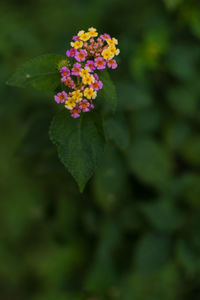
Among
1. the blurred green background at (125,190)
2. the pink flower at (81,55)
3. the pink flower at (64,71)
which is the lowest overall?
the blurred green background at (125,190)

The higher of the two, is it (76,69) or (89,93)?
(76,69)

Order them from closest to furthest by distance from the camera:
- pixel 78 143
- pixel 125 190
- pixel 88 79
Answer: pixel 88 79
pixel 78 143
pixel 125 190

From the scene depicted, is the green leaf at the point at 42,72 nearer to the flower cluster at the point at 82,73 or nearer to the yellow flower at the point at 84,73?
the flower cluster at the point at 82,73

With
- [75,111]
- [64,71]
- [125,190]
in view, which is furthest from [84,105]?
[125,190]

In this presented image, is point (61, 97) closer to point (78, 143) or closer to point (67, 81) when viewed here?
point (67, 81)

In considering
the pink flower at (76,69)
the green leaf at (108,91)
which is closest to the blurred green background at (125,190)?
the green leaf at (108,91)

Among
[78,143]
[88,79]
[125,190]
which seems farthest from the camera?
[125,190]

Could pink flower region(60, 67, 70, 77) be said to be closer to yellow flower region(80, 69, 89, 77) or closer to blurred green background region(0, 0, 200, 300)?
yellow flower region(80, 69, 89, 77)

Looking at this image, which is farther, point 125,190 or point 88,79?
point 125,190
